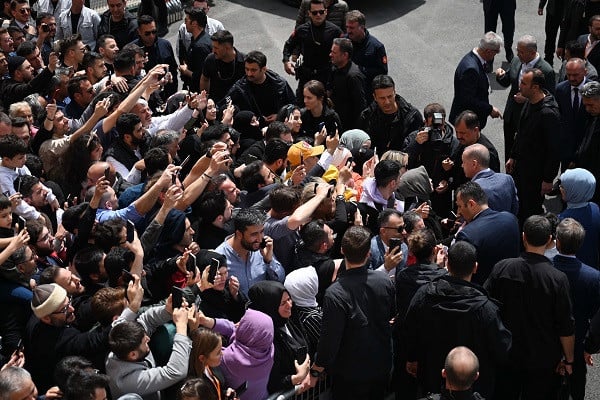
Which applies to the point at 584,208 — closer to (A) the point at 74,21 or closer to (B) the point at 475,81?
(B) the point at 475,81

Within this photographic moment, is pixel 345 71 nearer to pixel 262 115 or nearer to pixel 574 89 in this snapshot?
pixel 262 115

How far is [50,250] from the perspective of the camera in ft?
23.5

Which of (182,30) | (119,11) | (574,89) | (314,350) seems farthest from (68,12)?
(314,350)

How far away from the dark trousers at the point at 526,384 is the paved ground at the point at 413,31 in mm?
6211

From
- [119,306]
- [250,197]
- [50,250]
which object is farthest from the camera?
[250,197]

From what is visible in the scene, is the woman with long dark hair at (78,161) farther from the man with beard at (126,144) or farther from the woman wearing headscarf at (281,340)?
the woman wearing headscarf at (281,340)

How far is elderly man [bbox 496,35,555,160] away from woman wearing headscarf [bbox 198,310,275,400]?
5015mm

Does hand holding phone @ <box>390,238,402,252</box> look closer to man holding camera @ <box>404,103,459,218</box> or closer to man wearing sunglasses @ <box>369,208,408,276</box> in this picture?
man wearing sunglasses @ <box>369,208,408,276</box>

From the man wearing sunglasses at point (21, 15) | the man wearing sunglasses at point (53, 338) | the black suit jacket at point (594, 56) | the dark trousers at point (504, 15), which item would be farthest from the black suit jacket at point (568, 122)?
the man wearing sunglasses at point (21, 15)

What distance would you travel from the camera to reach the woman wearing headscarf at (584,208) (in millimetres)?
7834

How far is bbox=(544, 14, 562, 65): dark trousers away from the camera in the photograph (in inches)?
527

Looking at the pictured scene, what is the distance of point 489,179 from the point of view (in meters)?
8.15

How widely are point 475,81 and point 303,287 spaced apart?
176 inches

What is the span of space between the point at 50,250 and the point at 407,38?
29.9 feet
